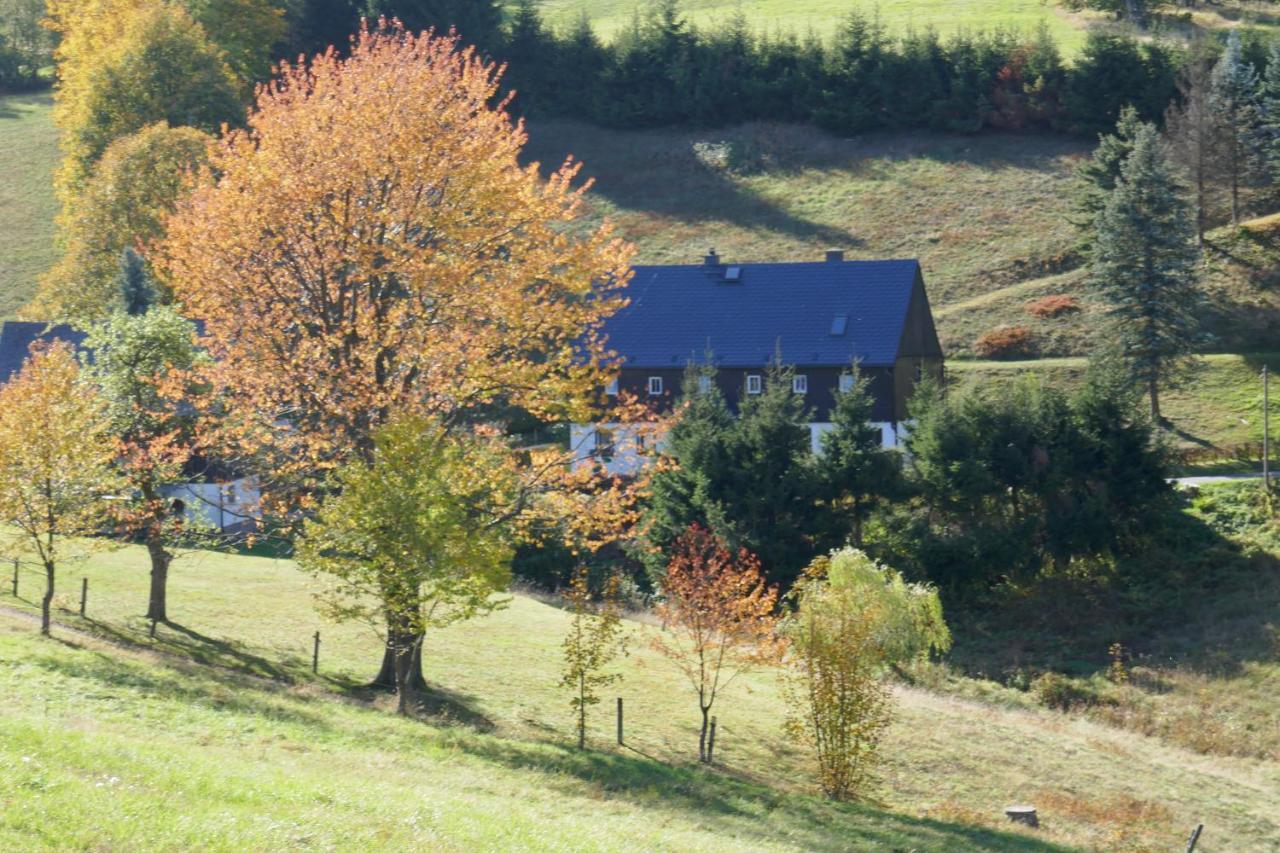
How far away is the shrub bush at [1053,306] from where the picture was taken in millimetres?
70375

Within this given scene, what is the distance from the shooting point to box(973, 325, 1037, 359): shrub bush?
68.0 m

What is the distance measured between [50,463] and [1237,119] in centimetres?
6910

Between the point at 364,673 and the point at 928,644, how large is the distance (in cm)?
1857

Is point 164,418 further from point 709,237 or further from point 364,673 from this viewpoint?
point 709,237

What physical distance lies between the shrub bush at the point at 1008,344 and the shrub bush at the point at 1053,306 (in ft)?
6.42

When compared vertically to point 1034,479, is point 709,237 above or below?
above

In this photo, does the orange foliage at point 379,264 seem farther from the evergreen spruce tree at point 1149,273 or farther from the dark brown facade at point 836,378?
the evergreen spruce tree at point 1149,273

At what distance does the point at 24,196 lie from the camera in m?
100

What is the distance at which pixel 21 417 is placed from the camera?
3033 cm

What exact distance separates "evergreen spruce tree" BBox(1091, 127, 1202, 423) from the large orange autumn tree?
39038mm

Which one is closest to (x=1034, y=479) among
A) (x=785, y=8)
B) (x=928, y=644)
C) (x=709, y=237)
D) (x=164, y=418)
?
(x=928, y=644)

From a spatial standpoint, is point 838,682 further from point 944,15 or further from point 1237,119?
point 944,15

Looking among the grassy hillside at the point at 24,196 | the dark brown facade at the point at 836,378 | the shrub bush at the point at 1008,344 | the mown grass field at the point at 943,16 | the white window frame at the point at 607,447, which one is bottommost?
the white window frame at the point at 607,447

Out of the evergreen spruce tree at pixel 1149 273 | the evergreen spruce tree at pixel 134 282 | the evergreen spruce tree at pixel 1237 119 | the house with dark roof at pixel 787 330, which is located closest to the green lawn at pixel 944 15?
the evergreen spruce tree at pixel 1237 119
